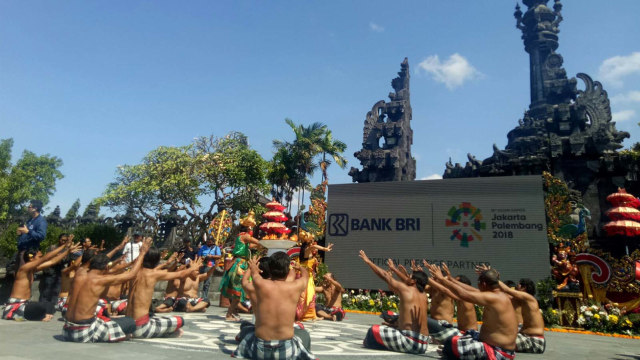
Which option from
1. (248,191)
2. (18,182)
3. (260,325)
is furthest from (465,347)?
(18,182)

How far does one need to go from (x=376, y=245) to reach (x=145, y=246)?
357 inches

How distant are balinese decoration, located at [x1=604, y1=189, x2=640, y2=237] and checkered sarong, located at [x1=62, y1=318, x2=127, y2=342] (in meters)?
12.7

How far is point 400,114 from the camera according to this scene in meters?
35.0

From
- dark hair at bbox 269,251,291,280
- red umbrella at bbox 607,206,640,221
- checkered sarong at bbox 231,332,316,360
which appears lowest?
checkered sarong at bbox 231,332,316,360

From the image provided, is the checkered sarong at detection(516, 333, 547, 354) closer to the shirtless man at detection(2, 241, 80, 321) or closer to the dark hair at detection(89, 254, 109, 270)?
the dark hair at detection(89, 254, 109, 270)

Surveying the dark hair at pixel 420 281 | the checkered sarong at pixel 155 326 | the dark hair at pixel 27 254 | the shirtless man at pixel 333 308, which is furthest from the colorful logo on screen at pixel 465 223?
the dark hair at pixel 27 254

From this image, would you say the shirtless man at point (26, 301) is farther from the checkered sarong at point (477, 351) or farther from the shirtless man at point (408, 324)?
the checkered sarong at point (477, 351)

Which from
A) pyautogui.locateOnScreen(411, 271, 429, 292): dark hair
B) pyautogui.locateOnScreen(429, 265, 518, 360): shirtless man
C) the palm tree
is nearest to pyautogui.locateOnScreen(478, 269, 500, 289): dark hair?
pyautogui.locateOnScreen(429, 265, 518, 360): shirtless man

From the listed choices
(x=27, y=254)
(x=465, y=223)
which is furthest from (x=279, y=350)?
(x=465, y=223)

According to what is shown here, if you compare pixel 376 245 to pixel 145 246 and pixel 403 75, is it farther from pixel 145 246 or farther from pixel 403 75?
pixel 403 75

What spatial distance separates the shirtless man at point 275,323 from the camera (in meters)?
4.14

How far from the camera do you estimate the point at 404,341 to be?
535cm

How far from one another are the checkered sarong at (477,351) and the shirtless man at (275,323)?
185 cm

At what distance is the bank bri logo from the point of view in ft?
46.3
